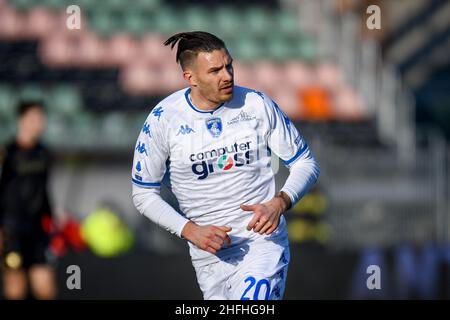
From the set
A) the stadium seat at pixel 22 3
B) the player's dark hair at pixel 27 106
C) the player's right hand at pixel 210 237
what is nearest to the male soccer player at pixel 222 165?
the player's right hand at pixel 210 237

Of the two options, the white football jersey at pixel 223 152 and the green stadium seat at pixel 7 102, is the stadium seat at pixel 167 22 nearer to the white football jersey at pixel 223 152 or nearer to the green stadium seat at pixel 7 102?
the green stadium seat at pixel 7 102

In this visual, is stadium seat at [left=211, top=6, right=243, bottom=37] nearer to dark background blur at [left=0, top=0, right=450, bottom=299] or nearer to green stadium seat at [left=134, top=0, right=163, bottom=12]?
dark background blur at [left=0, top=0, right=450, bottom=299]

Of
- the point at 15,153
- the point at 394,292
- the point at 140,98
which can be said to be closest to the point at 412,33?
the point at 140,98

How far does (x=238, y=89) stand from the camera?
5891 millimetres

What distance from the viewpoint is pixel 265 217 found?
17.1 feet

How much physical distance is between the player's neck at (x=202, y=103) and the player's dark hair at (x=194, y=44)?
0.59 feet

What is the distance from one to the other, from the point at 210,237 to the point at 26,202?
14.4 feet

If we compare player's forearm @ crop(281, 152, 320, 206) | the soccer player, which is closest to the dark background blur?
the soccer player

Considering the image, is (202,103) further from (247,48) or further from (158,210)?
(247,48)

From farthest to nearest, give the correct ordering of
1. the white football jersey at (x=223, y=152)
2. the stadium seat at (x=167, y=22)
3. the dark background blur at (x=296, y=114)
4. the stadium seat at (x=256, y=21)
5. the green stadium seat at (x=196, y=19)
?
the stadium seat at (x=256, y=21) < the stadium seat at (x=167, y=22) < the green stadium seat at (x=196, y=19) < the dark background blur at (x=296, y=114) < the white football jersey at (x=223, y=152)

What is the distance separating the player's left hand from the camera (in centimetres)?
520

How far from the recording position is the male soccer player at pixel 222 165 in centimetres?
562

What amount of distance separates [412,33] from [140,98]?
7.32 metres

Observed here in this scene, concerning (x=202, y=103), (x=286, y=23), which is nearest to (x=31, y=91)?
(x=286, y=23)
